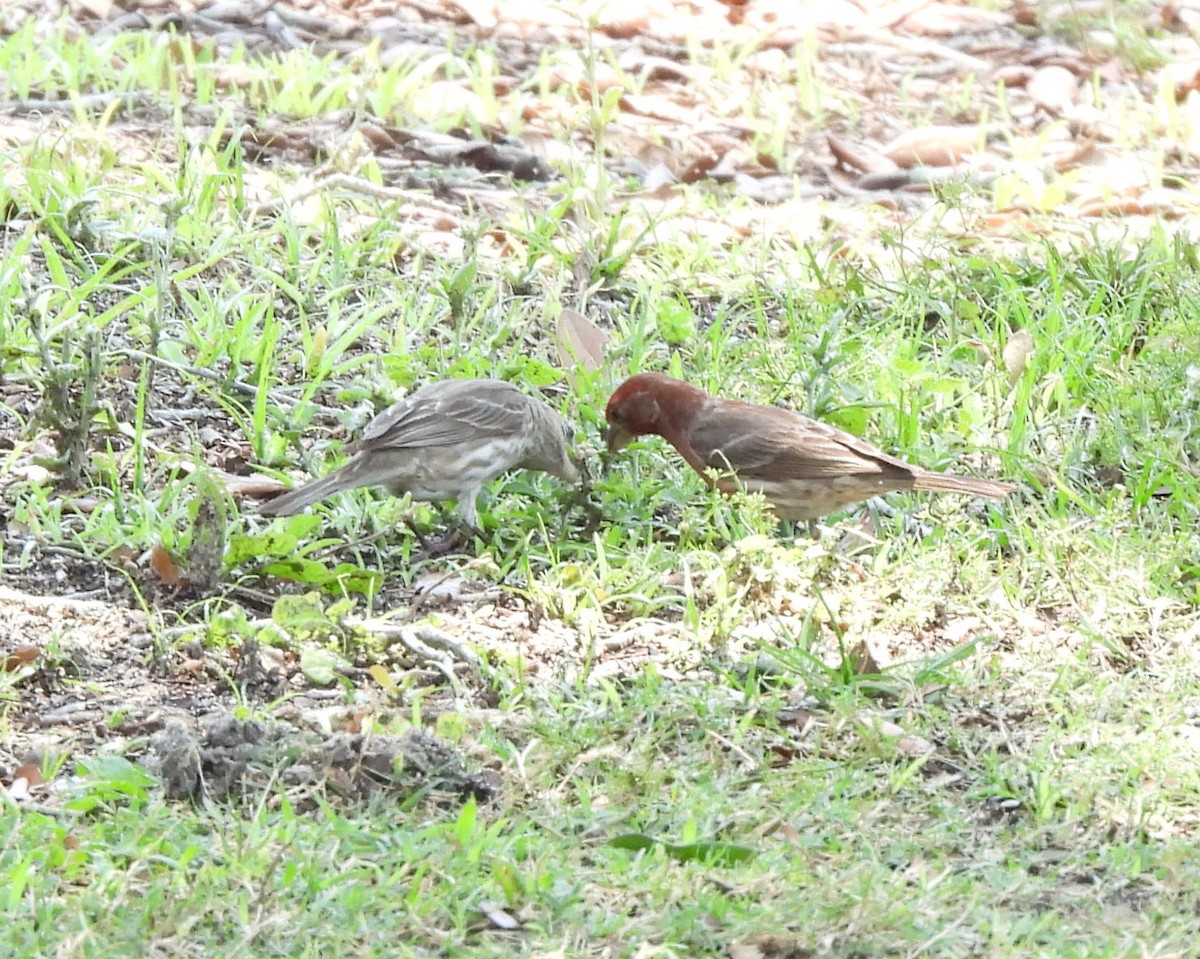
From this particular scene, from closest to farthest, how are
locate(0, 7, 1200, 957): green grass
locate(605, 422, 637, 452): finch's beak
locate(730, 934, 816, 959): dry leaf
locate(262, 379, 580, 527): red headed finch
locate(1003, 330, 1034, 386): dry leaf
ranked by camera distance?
locate(730, 934, 816, 959): dry leaf → locate(0, 7, 1200, 957): green grass → locate(262, 379, 580, 527): red headed finch → locate(605, 422, 637, 452): finch's beak → locate(1003, 330, 1034, 386): dry leaf

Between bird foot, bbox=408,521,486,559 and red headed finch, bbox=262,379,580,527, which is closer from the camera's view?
red headed finch, bbox=262,379,580,527

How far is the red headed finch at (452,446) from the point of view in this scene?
577 cm

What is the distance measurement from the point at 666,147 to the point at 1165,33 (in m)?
3.46

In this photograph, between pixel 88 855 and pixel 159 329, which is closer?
pixel 88 855

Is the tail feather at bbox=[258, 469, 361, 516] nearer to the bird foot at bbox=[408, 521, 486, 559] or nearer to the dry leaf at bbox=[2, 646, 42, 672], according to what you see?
the bird foot at bbox=[408, 521, 486, 559]

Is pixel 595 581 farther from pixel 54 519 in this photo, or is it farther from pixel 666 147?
pixel 666 147

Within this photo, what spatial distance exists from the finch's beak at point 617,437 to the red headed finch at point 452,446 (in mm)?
134

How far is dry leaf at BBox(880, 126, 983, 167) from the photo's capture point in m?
9.07

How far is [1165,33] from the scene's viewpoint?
35.0 feet

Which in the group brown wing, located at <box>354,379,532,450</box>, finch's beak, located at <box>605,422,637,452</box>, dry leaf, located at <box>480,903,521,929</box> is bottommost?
dry leaf, located at <box>480,903,521,929</box>

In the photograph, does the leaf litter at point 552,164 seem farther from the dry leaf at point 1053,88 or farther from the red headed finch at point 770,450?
the red headed finch at point 770,450

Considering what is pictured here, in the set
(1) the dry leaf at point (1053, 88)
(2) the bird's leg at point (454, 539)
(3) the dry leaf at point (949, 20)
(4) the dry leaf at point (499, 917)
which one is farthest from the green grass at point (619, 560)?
(3) the dry leaf at point (949, 20)

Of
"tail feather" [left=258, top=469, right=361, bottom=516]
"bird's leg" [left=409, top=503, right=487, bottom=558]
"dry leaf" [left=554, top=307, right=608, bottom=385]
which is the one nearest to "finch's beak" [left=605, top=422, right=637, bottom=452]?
"bird's leg" [left=409, top=503, right=487, bottom=558]

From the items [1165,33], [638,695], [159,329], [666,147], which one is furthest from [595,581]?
[1165,33]
